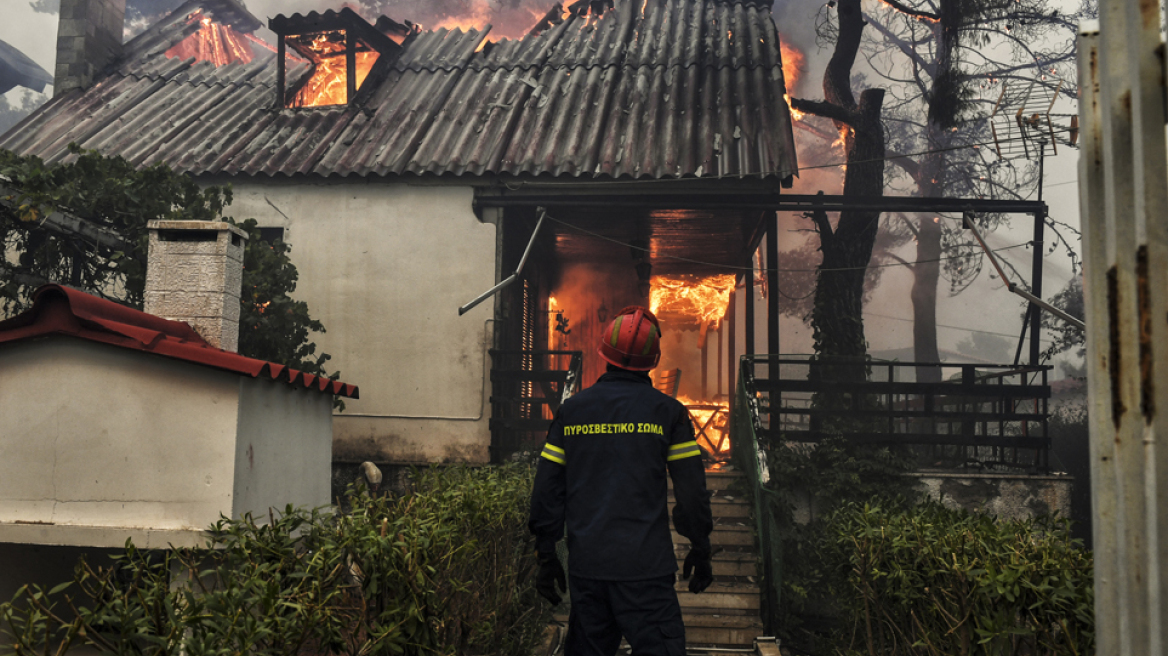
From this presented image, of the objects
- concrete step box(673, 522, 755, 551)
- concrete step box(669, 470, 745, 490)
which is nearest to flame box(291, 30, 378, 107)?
concrete step box(669, 470, 745, 490)

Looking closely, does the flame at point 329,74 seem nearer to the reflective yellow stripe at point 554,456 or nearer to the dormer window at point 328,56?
the dormer window at point 328,56

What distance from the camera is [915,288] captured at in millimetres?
32625

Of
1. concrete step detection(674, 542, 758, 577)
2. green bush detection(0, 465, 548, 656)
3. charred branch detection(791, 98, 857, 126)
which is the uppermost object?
charred branch detection(791, 98, 857, 126)

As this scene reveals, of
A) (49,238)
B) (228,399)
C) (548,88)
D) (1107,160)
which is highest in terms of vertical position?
(548,88)

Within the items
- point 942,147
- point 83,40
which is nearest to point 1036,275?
point 83,40

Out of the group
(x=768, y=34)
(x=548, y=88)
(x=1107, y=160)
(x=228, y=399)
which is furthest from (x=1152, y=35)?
(x=768, y=34)

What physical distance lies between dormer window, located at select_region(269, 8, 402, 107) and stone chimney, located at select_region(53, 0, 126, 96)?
4433mm

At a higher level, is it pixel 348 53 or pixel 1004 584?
pixel 348 53

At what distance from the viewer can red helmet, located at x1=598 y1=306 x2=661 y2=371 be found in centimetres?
425

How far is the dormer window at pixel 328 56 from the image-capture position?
45.5 ft

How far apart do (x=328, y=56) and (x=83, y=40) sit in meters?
5.60

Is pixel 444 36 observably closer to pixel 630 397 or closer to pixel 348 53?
pixel 348 53

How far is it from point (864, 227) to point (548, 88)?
618 centimetres

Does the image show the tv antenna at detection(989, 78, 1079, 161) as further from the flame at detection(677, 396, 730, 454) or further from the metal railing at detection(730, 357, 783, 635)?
the flame at detection(677, 396, 730, 454)
